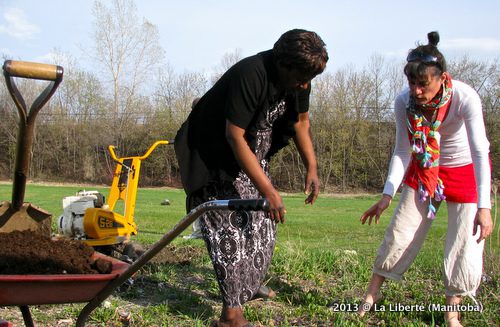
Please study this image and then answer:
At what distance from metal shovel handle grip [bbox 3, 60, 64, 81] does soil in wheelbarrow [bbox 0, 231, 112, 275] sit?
85 centimetres

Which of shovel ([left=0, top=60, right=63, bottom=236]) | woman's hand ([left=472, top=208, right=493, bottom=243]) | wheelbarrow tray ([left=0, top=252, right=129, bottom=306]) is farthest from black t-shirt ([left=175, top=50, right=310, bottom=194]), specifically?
woman's hand ([left=472, top=208, right=493, bottom=243])

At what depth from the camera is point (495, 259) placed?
4.29 m

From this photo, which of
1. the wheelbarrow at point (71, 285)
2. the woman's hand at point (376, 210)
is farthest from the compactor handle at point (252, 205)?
the woman's hand at point (376, 210)

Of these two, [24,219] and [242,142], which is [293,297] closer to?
[242,142]

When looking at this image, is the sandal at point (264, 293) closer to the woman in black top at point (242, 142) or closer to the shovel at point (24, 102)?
the woman in black top at point (242, 142)

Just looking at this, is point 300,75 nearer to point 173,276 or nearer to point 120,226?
point 173,276

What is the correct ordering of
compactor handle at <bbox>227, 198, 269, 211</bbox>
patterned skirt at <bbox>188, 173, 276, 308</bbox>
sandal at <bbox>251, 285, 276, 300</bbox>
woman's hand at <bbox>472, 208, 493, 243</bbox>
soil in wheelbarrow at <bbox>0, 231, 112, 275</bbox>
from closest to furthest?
compactor handle at <bbox>227, 198, 269, 211</bbox> → soil in wheelbarrow at <bbox>0, 231, 112, 275</bbox> → woman's hand at <bbox>472, 208, 493, 243</bbox> → patterned skirt at <bbox>188, 173, 276, 308</bbox> → sandal at <bbox>251, 285, 276, 300</bbox>

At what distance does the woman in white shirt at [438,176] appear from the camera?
123 inches

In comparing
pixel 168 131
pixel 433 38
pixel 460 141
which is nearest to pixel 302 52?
pixel 433 38

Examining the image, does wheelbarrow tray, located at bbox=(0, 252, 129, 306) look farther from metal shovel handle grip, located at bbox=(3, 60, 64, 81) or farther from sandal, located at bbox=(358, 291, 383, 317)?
sandal, located at bbox=(358, 291, 383, 317)

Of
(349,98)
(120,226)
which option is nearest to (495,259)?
(120,226)

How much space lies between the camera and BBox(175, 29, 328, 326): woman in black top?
9.70ft

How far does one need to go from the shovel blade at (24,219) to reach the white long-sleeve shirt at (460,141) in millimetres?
1966

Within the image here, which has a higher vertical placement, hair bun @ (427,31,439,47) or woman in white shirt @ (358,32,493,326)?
hair bun @ (427,31,439,47)
